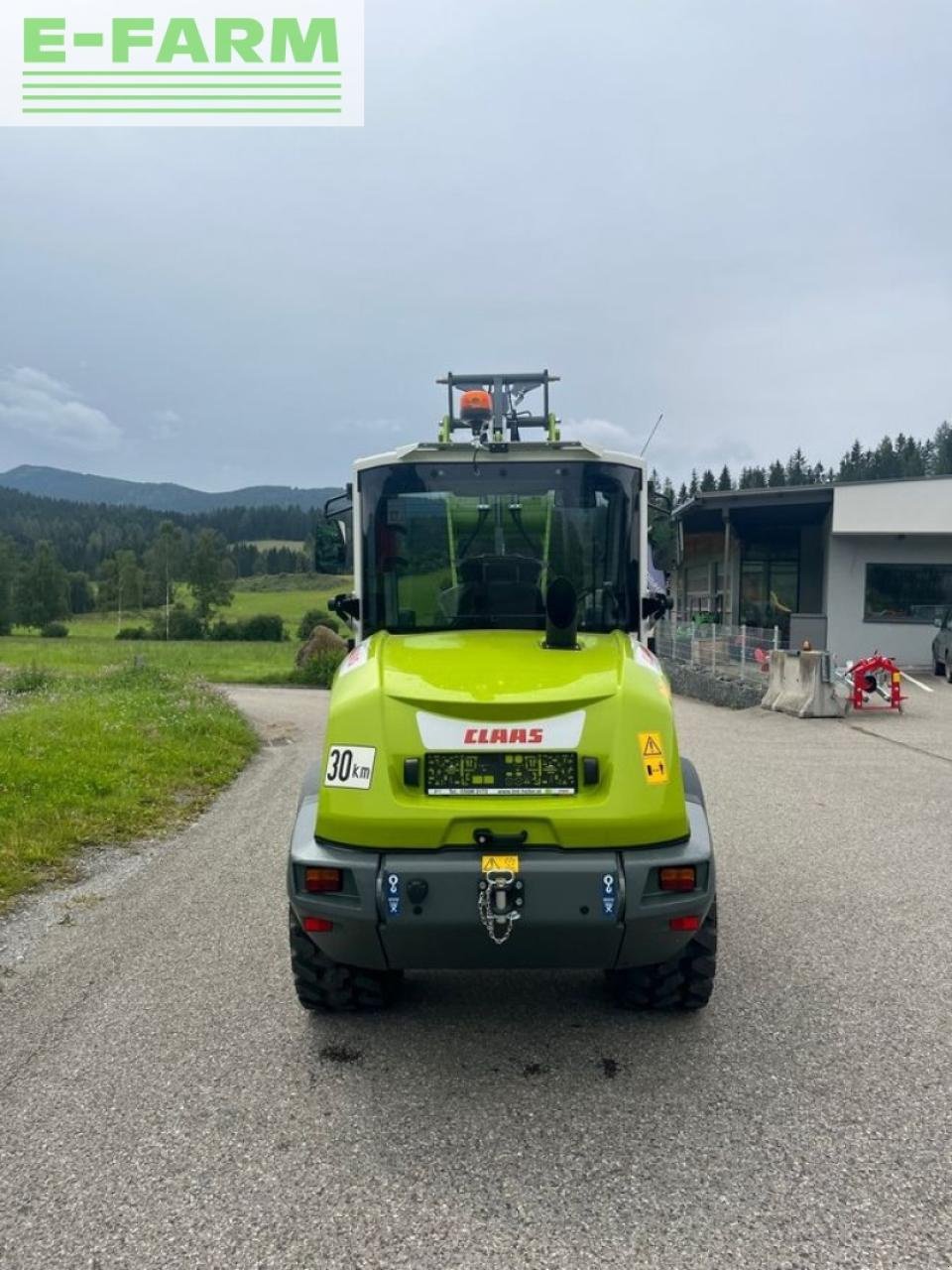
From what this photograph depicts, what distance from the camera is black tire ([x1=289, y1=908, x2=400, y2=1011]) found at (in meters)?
3.97

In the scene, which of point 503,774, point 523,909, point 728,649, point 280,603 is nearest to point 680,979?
point 523,909

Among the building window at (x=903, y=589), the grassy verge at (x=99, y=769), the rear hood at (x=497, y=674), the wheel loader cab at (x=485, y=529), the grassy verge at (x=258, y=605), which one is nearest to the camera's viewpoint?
the rear hood at (x=497, y=674)

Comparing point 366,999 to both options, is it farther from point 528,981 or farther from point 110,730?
point 110,730

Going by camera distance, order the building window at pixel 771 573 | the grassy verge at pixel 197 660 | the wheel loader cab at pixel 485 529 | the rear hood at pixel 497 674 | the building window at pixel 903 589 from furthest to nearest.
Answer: the building window at pixel 771 573
the grassy verge at pixel 197 660
the building window at pixel 903 589
the wheel loader cab at pixel 485 529
the rear hood at pixel 497 674

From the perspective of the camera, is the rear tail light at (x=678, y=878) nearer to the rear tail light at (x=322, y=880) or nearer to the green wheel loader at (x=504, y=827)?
the green wheel loader at (x=504, y=827)

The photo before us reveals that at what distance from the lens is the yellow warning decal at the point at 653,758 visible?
3.58 metres

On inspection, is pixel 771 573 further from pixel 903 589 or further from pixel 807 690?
pixel 807 690

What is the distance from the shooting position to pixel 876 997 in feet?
14.4

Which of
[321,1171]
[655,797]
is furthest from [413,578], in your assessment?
[321,1171]

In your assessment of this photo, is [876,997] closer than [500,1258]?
No

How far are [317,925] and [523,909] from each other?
31.6 inches

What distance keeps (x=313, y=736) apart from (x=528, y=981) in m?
10.9

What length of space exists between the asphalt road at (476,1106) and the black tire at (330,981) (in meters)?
0.12

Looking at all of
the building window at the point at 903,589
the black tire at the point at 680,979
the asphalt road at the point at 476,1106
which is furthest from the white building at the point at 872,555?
the black tire at the point at 680,979
